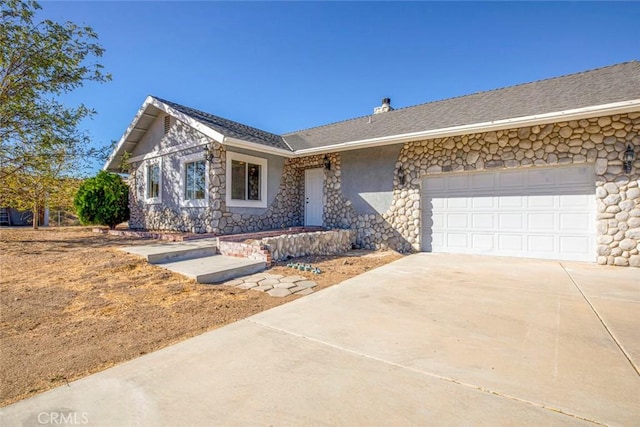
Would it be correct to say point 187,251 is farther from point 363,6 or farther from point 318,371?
point 363,6

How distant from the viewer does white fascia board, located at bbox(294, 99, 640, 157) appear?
5820 millimetres

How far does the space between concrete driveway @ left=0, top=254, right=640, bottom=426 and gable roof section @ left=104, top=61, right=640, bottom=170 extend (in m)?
4.21

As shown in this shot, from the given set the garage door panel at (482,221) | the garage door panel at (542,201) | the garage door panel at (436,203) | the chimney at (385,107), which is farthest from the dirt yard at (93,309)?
the chimney at (385,107)

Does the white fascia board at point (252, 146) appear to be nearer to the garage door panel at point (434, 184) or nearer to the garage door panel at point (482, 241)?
the garage door panel at point (434, 184)

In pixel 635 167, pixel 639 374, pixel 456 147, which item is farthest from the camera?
pixel 456 147

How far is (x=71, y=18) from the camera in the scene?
849cm

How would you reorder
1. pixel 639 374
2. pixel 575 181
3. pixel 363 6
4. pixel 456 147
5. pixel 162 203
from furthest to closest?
1. pixel 162 203
2. pixel 363 6
3. pixel 456 147
4. pixel 575 181
5. pixel 639 374

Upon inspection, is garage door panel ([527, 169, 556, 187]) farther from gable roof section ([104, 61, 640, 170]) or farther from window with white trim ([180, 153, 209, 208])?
window with white trim ([180, 153, 209, 208])

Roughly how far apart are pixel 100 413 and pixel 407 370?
84.7 inches

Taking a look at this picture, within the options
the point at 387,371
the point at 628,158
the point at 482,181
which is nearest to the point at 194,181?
the point at 482,181

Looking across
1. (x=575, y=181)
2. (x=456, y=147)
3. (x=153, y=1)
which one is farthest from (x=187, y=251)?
(x=575, y=181)

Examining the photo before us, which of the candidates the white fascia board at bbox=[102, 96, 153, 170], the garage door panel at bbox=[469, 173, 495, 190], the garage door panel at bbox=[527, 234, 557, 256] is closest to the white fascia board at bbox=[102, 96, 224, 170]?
the white fascia board at bbox=[102, 96, 153, 170]

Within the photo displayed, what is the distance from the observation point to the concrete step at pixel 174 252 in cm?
617

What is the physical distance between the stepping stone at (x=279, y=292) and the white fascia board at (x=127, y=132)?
8.93 metres
